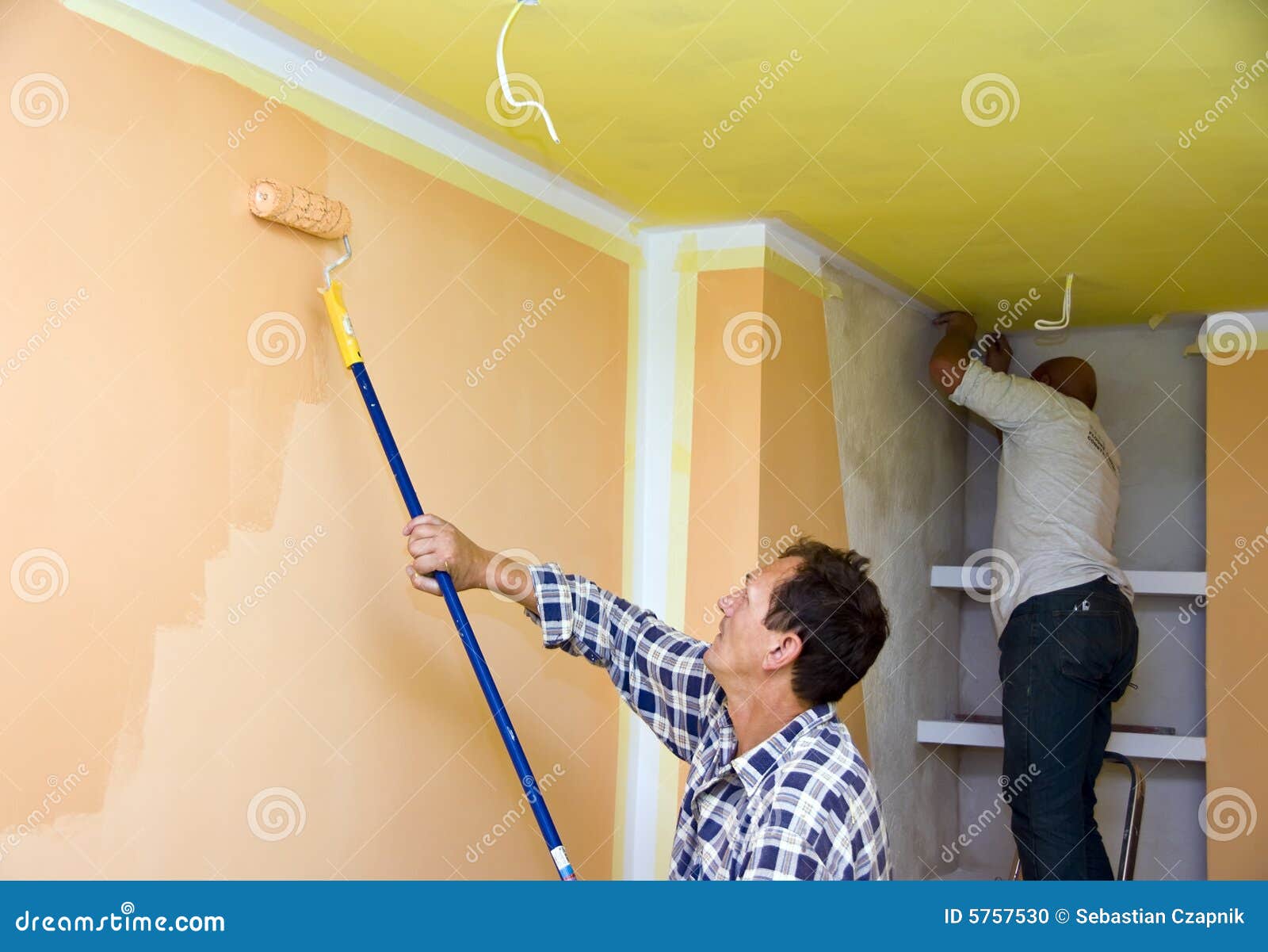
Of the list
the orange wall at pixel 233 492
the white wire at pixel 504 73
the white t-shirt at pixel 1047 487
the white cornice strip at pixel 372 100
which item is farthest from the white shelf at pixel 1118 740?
the white wire at pixel 504 73

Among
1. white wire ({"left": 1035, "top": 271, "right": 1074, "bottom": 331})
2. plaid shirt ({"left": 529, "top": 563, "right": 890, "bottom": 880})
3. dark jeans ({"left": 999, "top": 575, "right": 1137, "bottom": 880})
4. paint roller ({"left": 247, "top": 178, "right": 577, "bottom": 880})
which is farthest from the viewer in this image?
white wire ({"left": 1035, "top": 271, "right": 1074, "bottom": 331})

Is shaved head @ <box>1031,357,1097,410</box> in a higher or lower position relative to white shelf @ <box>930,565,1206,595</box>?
higher

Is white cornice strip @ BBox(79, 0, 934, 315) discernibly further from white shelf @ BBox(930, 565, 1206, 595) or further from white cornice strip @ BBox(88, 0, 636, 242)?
white shelf @ BBox(930, 565, 1206, 595)

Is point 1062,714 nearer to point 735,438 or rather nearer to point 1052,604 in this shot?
point 1052,604

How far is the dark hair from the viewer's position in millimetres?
Result: 1479

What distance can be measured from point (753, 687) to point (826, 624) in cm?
12

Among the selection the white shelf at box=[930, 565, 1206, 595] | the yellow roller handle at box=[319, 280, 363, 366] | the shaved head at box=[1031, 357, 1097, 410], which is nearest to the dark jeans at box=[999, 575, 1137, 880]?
the white shelf at box=[930, 565, 1206, 595]

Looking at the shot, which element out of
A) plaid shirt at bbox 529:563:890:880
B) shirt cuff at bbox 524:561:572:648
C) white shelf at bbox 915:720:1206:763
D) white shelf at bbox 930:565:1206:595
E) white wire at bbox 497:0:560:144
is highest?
white wire at bbox 497:0:560:144

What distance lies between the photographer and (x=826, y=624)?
1.48 metres

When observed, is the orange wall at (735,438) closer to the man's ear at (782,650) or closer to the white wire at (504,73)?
the white wire at (504,73)

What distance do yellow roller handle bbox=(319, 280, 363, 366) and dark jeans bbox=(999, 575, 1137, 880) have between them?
6.46 ft

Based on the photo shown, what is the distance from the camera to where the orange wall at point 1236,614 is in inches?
124

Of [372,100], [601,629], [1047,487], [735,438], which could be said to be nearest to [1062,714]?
[1047,487]
